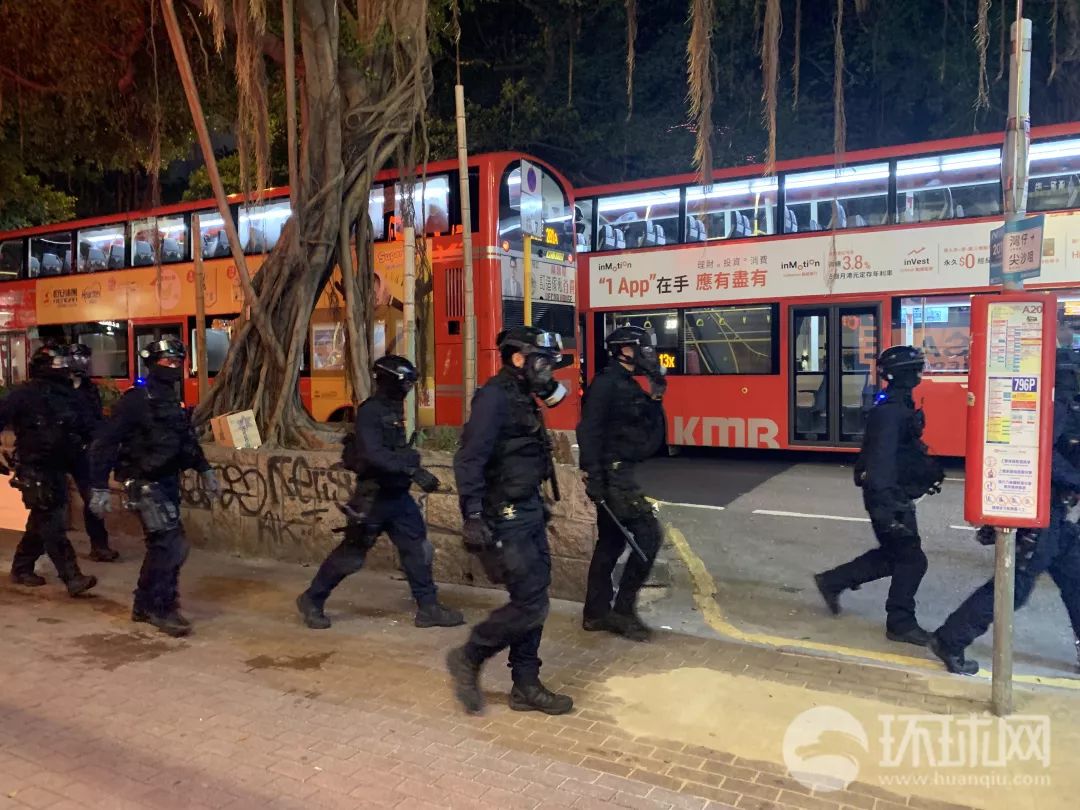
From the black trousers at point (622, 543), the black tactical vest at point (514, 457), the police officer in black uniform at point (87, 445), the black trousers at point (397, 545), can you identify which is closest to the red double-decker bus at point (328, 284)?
the police officer in black uniform at point (87, 445)

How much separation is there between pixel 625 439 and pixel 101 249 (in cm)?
1257

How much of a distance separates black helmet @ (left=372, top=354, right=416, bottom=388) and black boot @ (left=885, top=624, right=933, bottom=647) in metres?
3.23

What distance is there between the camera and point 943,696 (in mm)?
4039

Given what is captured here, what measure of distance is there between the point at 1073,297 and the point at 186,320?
12.3 m

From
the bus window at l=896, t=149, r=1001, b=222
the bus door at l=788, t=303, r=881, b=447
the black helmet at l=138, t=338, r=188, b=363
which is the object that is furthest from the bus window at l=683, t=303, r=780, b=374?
the black helmet at l=138, t=338, r=188, b=363

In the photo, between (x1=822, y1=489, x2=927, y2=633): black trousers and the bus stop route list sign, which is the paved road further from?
the bus stop route list sign

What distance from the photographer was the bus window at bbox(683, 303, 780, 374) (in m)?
11.5

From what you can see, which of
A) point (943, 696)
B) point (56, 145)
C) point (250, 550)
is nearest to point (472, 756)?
point (943, 696)

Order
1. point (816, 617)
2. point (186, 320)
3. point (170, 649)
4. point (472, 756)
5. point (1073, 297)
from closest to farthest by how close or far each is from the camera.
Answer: point (472, 756) → point (170, 649) → point (816, 617) → point (1073, 297) → point (186, 320)

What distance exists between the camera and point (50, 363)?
19.9 ft

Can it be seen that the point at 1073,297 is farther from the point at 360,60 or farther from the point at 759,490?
the point at 360,60

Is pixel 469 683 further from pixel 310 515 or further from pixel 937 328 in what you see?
pixel 937 328

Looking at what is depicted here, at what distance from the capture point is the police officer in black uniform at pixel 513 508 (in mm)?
3811

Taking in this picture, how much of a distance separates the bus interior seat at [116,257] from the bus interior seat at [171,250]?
1117mm
